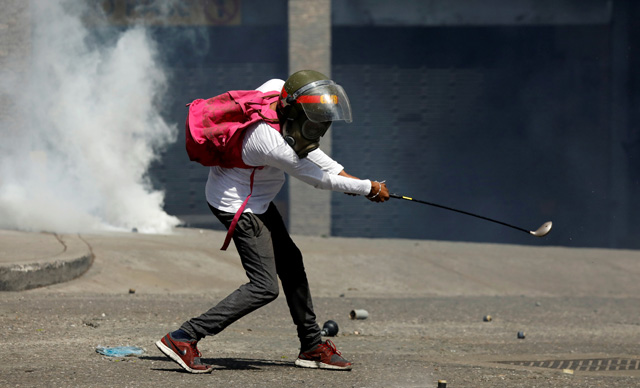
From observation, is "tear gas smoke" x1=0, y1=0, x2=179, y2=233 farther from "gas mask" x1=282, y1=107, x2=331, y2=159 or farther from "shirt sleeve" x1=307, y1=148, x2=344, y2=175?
"gas mask" x1=282, y1=107, x2=331, y2=159

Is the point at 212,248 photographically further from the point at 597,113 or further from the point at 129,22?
the point at 597,113

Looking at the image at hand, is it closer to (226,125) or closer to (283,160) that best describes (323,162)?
(283,160)

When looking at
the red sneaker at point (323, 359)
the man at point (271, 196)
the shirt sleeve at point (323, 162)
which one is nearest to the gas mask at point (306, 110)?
the man at point (271, 196)

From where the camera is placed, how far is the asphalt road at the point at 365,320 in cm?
446

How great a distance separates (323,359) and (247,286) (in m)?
0.61

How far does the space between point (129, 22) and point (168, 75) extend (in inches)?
40.1

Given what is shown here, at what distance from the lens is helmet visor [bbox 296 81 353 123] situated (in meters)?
4.17

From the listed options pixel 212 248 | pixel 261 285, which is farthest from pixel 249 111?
pixel 212 248

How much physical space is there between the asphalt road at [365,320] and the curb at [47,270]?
0.08 meters

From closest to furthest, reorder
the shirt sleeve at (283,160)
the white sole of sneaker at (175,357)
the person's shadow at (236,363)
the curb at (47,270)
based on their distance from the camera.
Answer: the shirt sleeve at (283,160) < the white sole of sneaker at (175,357) < the person's shadow at (236,363) < the curb at (47,270)

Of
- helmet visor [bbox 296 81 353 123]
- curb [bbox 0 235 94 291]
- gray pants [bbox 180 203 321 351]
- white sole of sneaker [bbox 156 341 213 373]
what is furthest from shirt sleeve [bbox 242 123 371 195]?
curb [bbox 0 235 94 291]

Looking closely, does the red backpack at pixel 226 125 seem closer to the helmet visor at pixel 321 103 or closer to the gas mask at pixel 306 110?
the gas mask at pixel 306 110

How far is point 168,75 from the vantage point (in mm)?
13914

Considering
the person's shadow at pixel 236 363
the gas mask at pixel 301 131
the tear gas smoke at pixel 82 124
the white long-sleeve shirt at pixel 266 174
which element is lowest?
the person's shadow at pixel 236 363
